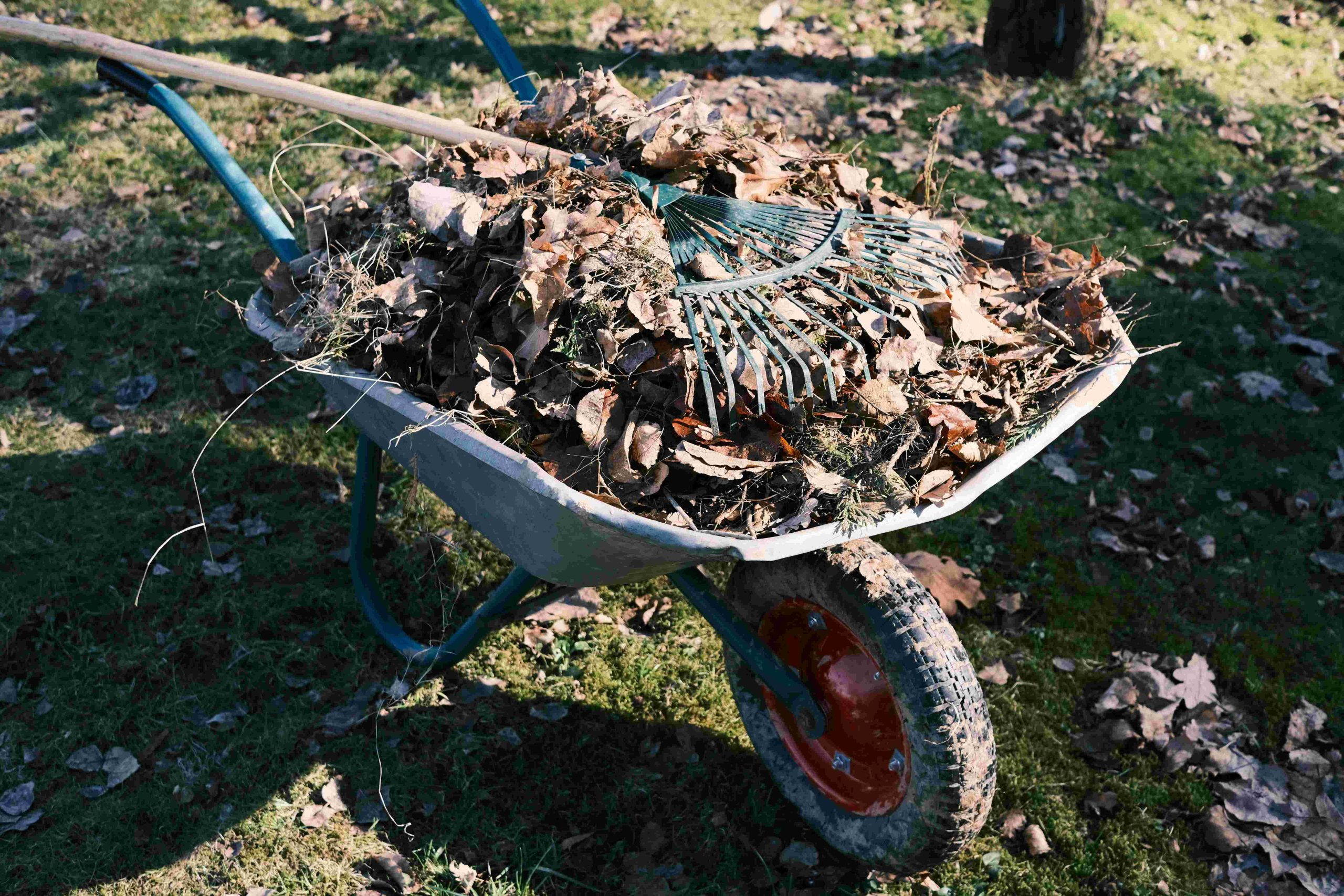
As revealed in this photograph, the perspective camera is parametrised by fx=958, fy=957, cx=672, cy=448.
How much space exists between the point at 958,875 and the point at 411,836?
138 cm

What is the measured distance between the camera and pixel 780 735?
2486mm

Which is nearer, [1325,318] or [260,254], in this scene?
[260,254]

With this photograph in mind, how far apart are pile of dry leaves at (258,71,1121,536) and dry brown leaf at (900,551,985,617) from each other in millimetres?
1108

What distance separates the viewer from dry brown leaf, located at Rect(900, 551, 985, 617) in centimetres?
306

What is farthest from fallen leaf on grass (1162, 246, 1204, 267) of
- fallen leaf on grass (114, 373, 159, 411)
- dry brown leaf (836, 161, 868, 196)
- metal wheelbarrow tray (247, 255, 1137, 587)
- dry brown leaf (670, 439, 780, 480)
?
fallen leaf on grass (114, 373, 159, 411)

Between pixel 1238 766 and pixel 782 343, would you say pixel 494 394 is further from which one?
pixel 1238 766

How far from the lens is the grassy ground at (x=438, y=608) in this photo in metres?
2.44

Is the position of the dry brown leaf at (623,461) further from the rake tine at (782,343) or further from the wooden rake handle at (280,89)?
the wooden rake handle at (280,89)

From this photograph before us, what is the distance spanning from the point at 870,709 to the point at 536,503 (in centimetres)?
99

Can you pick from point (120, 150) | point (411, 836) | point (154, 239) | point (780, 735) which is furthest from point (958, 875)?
point (120, 150)

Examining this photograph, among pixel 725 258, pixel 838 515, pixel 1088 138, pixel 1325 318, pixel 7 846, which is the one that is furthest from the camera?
pixel 1088 138

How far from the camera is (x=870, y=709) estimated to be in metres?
2.22

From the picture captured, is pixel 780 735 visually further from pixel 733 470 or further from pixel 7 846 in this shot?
pixel 7 846

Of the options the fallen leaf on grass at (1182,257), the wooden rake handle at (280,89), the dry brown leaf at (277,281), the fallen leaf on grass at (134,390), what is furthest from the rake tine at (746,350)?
the fallen leaf on grass at (1182,257)
